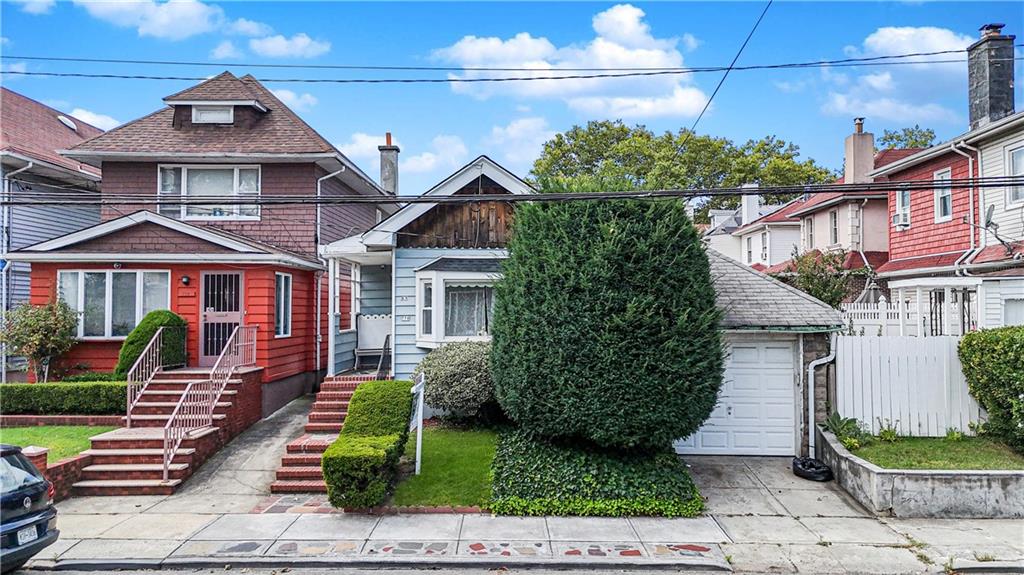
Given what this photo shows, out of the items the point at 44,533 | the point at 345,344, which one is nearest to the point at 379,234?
the point at 345,344

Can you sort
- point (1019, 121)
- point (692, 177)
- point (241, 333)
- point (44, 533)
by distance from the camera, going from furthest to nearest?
point (692, 177), point (1019, 121), point (241, 333), point (44, 533)

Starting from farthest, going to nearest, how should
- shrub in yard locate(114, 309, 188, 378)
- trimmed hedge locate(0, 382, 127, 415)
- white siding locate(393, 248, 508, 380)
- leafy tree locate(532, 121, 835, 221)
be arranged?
leafy tree locate(532, 121, 835, 221) → white siding locate(393, 248, 508, 380) → shrub in yard locate(114, 309, 188, 378) → trimmed hedge locate(0, 382, 127, 415)

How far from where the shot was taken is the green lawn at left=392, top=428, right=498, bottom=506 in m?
8.29

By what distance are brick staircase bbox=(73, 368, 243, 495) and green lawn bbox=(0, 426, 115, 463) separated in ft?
1.61

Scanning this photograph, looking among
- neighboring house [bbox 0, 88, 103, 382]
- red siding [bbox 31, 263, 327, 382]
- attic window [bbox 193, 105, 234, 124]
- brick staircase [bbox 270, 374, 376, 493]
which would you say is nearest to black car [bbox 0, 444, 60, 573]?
brick staircase [bbox 270, 374, 376, 493]

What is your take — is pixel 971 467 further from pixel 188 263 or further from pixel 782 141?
pixel 782 141

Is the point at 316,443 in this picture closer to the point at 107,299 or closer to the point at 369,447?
the point at 369,447

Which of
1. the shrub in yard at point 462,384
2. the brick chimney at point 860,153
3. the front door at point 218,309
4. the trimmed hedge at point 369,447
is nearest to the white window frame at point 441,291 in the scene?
the shrub in yard at point 462,384

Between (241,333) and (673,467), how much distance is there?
930cm

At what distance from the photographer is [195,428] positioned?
10.1 metres

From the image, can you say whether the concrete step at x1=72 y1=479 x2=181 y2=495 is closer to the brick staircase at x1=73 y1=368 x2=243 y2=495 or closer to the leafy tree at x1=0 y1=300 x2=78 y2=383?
the brick staircase at x1=73 y1=368 x2=243 y2=495

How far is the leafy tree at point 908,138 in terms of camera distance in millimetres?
41438

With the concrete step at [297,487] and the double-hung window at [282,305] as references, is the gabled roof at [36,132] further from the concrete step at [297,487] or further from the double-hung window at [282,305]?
the concrete step at [297,487]

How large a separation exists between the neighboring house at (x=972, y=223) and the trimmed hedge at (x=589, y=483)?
850 centimetres
